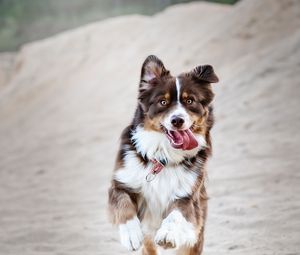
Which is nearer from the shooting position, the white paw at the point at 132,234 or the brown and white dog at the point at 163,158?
the white paw at the point at 132,234

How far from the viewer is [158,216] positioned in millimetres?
4109

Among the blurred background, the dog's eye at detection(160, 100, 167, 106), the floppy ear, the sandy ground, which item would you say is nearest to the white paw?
the dog's eye at detection(160, 100, 167, 106)

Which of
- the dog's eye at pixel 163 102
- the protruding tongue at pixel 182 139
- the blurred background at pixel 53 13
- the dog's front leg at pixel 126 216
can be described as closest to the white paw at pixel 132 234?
the dog's front leg at pixel 126 216

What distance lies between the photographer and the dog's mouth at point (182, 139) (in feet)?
13.0

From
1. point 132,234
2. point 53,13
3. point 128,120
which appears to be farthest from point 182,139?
point 53,13

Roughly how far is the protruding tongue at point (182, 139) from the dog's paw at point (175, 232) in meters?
0.37

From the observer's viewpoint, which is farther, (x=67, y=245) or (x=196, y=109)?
(x=67, y=245)

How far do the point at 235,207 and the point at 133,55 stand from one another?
8653 millimetres

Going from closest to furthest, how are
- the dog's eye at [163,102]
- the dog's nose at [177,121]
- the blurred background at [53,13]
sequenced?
the dog's nose at [177,121], the dog's eye at [163,102], the blurred background at [53,13]

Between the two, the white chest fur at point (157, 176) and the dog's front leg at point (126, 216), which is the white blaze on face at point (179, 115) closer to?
the white chest fur at point (157, 176)

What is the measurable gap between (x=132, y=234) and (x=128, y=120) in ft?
24.9

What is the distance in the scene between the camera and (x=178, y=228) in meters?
3.83

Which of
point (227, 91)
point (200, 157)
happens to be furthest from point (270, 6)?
point (200, 157)

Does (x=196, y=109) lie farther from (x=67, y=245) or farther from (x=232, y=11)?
(x=232, y=11)
